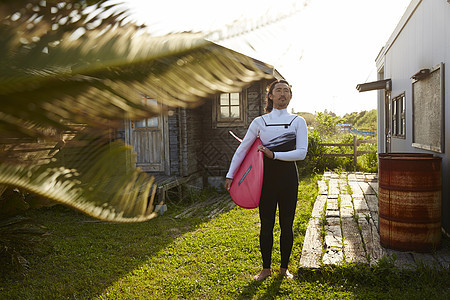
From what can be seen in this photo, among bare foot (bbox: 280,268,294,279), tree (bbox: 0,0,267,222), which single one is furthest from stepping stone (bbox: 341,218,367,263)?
tree (bbox: 0,0,267,222)

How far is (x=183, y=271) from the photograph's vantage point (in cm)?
403

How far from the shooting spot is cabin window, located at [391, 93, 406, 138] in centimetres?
751

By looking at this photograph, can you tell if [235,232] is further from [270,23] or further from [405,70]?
[270,23]

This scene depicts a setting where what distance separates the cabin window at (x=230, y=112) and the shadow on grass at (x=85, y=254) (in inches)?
133

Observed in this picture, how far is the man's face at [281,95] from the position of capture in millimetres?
3391

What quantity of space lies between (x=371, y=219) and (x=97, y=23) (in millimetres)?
5243

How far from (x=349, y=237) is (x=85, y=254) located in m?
3.29

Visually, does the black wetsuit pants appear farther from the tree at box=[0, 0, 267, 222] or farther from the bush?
the bush

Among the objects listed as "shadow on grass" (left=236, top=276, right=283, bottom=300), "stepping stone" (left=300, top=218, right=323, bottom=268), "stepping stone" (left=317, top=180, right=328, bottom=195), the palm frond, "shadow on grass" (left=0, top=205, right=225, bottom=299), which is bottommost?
"shadow on grass" (left=0, top=205, right=225, bottom=299)

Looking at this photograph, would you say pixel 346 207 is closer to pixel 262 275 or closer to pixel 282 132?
pixel 262 275

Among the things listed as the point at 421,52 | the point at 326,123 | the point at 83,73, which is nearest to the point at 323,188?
the point at 421,52

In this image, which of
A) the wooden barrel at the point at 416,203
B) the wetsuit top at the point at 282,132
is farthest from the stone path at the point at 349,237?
the wetsuit top at the point at 282,132

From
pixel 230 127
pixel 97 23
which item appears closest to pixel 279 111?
pixel 97 23

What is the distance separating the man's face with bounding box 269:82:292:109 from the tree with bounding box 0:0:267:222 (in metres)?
2.83
